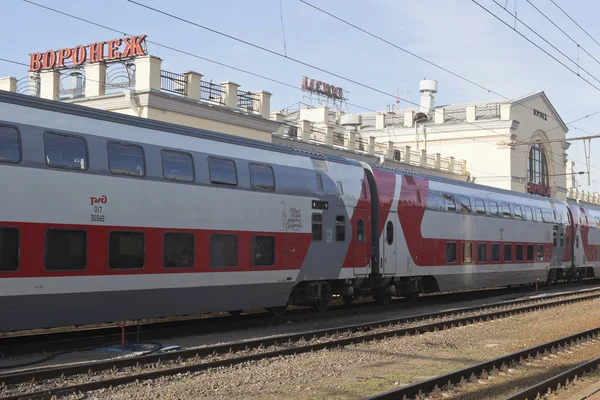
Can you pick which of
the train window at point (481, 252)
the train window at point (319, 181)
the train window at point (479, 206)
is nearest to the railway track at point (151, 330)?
the train window at point (319, 181)

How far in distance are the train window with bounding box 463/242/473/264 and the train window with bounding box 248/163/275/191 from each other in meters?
10.2

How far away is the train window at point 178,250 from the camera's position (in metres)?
13.5

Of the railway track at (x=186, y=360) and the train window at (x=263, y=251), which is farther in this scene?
the train window at (x=263, y=251)

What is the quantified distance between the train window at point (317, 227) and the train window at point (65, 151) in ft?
21.5

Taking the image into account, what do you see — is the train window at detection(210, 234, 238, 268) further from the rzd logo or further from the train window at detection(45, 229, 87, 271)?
the train window at detection(45, 229, 87, 271)

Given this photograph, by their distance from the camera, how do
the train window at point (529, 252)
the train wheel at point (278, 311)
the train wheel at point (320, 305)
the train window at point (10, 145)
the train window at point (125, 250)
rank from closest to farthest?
the train window at point (10, 145) < the train window at point (125, 250) < the train wheel at point (278, 311) < the train wheel at point (320, 305) < the train window at point (529, 252)

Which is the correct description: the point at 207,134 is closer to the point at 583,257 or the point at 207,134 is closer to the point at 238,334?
the point at 238,334

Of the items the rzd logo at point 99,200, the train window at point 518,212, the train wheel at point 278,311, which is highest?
the train window at point 518,212

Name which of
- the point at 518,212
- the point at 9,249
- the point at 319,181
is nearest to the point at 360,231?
the point at 319,181

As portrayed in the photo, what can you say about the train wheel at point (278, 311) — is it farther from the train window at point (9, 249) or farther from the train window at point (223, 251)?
the train window at point (9, 249)

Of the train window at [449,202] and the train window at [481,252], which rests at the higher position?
the train window at [449,202]

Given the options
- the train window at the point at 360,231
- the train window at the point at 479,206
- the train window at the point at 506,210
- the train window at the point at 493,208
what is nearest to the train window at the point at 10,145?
the train window at the point at 360,231

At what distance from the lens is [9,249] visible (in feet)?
35.6

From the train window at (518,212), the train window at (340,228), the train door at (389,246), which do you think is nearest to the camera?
the train window at (340,228)
